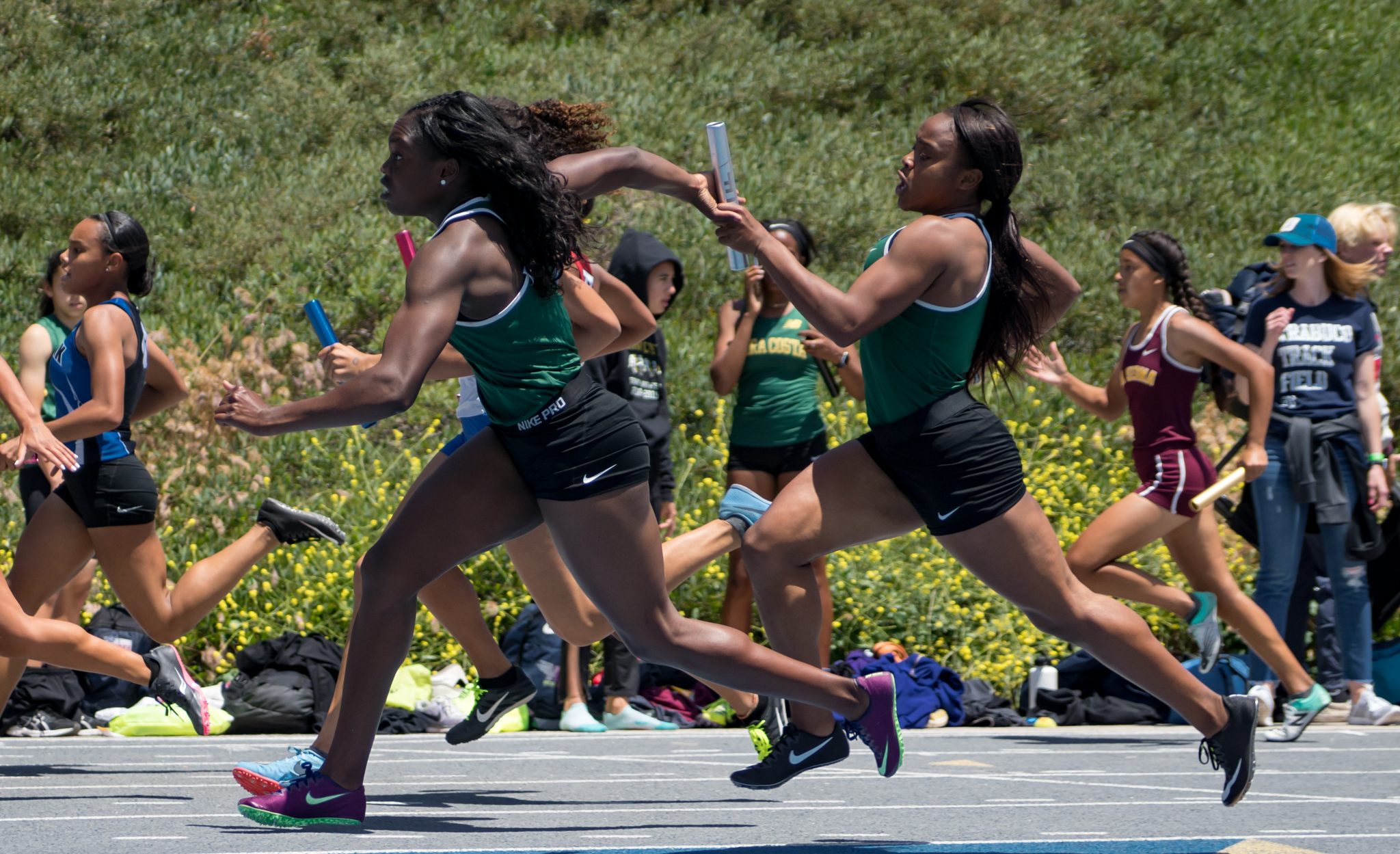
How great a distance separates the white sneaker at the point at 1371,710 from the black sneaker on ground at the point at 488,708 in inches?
184

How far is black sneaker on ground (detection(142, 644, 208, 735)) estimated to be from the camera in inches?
262

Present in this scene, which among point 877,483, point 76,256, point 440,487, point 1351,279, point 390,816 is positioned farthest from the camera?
point 1351,279

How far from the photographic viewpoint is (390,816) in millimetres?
5516

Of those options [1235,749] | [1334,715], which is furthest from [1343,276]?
[1235,749]

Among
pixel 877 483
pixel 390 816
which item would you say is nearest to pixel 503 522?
pixel 877 483

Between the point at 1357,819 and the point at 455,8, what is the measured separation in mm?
17913

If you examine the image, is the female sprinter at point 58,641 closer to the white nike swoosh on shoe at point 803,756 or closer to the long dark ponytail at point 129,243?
the long dark ponytail at point 129,243

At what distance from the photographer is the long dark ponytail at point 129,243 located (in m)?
6.57

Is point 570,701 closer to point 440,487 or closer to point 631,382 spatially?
point 631,382

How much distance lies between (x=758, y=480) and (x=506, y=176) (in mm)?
4827

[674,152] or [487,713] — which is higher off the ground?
[487,713]

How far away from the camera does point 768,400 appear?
9.04 meters

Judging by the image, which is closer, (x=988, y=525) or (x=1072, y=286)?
(x=988, y=525)

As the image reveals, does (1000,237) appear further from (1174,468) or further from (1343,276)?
(1343,276)
